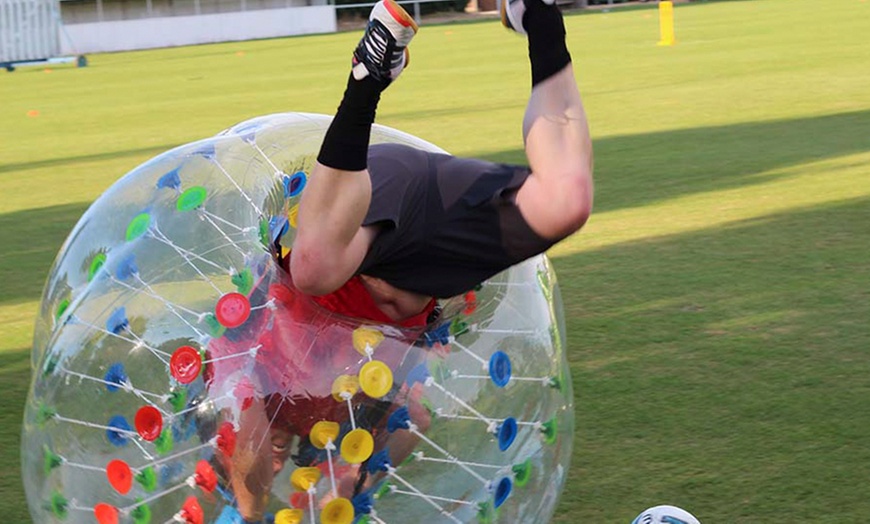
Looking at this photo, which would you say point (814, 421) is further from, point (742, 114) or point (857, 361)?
point (742, 114)

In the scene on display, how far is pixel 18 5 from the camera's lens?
27000 millimetres

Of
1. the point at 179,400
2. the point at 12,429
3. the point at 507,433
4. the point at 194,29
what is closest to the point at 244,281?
the point at 179,400

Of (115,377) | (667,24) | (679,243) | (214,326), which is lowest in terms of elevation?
(667,24)

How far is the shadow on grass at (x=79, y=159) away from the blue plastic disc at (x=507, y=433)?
332 inches

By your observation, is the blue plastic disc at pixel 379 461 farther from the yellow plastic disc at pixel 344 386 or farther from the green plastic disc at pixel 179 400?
the green plastic disc at pixel 179 400

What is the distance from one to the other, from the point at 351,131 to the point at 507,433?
2.84 ft

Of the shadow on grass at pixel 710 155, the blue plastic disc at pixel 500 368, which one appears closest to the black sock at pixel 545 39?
the blue plastic disc at pixel 500 368

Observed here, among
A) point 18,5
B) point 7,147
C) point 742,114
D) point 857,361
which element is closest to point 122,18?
point 18,5

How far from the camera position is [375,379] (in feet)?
9.72

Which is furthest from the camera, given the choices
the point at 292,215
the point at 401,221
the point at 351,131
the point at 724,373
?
the point at 724,373

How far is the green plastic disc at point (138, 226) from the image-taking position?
323 centimetres

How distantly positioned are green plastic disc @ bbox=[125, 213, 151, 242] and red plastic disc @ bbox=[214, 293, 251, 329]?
0.35 meters

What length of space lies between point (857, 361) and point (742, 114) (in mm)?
7120

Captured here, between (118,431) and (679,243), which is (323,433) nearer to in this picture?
(118,431)
